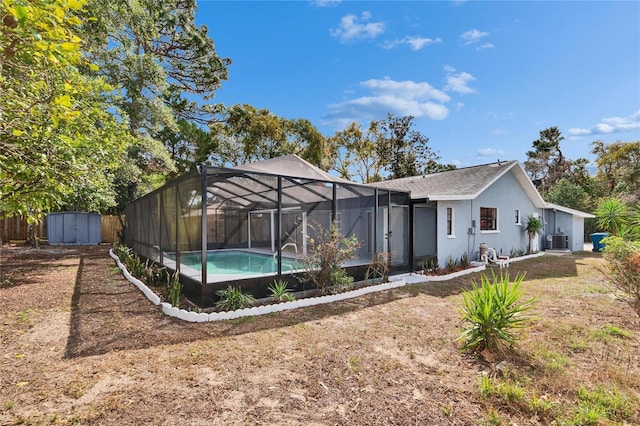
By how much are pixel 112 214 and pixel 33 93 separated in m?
19.0

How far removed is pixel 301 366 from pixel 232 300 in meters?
2.45

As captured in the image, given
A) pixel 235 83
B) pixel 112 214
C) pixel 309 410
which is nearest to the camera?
pixel 309 410

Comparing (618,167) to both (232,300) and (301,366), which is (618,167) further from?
(301,366)

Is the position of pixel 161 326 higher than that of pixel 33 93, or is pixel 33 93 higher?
pixel 33 93

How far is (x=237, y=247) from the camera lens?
1398 centimetres

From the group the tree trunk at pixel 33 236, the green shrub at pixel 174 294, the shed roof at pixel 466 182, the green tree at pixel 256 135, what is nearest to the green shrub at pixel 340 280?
the green shrub at pixel 174 294

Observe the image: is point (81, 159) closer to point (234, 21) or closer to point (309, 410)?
point (309, 410)

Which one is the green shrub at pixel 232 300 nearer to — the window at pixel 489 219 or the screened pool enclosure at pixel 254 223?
the screened pool enclosure at pixel 254 223

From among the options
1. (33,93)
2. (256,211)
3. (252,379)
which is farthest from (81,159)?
(256,211)

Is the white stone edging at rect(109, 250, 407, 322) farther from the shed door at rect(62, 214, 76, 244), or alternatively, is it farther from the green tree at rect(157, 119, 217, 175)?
the green tree at rect(157, 119, 217, 175)

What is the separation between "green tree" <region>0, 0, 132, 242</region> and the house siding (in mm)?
9796

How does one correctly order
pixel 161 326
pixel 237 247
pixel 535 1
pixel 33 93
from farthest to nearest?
pixel 237 247, pixel 535 1, pixel 161 326, pixel 33 93

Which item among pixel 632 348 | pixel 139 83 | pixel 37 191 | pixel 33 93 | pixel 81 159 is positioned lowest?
pixel 632 348

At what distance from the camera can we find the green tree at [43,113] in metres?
2.57
